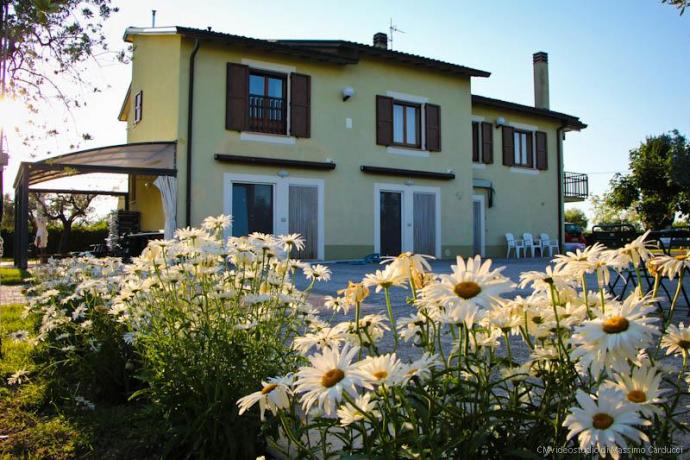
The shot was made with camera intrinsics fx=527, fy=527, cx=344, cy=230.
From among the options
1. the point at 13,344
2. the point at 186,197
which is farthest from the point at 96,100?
the point at 186,197

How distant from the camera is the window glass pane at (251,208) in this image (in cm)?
1254

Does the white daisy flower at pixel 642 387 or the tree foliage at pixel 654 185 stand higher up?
the tree foliage at pixel 654 185

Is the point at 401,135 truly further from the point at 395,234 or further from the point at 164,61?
the point at 164,61

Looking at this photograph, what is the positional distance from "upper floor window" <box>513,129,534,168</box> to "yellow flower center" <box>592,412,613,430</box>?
58.8 ft

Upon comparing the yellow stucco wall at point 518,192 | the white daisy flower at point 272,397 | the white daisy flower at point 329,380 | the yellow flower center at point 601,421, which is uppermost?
the yellow stucco wall at point 518,192

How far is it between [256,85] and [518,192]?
954cm

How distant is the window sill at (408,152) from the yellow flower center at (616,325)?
1375 centimetres

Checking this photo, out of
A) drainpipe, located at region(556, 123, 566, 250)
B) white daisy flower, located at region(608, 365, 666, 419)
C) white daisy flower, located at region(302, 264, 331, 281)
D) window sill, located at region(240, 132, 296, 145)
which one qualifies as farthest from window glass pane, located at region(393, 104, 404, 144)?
white daisy flower, located at region(608, 365, 666, 419)

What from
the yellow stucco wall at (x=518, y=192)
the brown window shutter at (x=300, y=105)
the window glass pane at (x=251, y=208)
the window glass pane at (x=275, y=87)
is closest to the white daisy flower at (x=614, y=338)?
the window glass pane at (x=251, y=208)

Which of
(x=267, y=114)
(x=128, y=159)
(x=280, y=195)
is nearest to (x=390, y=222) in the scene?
(x=280, y=195)

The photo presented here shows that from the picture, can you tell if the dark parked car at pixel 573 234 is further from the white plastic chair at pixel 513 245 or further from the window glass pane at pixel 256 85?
the window glass pane at pixel 256 85

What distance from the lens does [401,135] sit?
15141 mm

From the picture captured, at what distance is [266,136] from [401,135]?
428 cm

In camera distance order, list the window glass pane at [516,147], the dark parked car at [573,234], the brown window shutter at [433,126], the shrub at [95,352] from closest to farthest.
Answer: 1. the shrub at [95,352]
2. the brown window shutter at [433,126]
3. the window glass pane at [516,147]
4. the dark parked car at [573,234]
